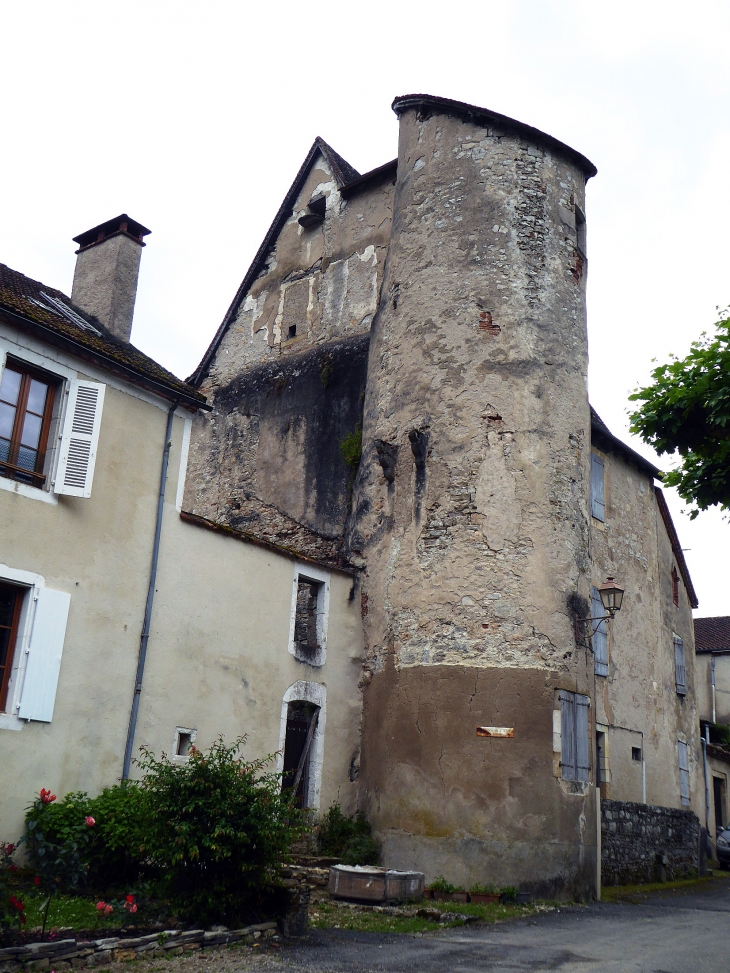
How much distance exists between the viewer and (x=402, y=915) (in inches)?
402

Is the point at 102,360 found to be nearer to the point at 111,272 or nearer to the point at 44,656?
the point at 44,656

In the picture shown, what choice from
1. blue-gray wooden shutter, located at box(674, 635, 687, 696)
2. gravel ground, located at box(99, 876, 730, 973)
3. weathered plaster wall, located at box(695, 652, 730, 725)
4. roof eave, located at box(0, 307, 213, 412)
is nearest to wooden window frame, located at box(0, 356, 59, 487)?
roof eave, located at box(0, 307, 213, 412)

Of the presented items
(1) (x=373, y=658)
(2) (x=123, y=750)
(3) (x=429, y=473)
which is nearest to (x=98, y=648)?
(2) (x=123, y=750)

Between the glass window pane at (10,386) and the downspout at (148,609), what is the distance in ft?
6.71

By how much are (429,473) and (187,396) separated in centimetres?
390

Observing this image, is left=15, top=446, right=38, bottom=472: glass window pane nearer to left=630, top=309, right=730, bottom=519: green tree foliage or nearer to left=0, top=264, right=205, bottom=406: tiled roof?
left=0, top=264, right=205, bottom=406: tiled roof

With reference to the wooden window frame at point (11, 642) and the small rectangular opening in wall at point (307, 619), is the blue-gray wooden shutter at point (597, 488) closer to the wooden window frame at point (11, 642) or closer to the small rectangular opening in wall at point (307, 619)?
the small rectangular opening in wall at point (307, 619)

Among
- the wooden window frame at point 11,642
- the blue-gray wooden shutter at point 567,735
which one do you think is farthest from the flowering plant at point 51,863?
the blue-gray wooden shutter at point 567,735

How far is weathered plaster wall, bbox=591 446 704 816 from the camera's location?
1733cm

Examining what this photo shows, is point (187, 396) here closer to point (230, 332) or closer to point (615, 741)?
point (230, 332)

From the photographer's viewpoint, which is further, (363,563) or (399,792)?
(363,563)

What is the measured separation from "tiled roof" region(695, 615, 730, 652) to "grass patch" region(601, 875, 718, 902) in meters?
15.1

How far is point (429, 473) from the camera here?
1405 cm

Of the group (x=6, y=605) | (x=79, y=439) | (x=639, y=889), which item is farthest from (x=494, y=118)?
(x=639, y=889)
